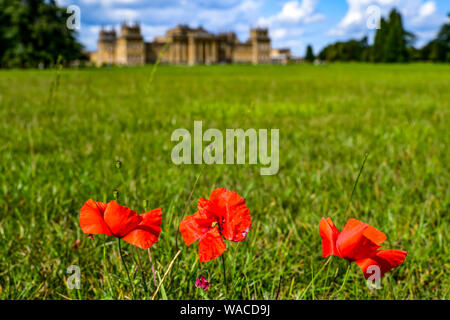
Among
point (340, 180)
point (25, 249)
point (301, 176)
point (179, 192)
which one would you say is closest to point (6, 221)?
point (25, 249)

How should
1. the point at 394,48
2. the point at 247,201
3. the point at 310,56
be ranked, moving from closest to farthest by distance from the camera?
the point at 247,201, the point at 394,48, the point at 310,56

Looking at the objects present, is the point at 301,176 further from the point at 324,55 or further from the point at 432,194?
the point at 324,55

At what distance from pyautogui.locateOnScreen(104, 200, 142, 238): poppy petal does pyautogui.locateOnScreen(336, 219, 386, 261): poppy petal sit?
297 millimetres

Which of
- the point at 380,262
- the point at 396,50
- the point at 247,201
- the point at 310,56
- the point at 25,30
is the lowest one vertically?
the point at 247,201

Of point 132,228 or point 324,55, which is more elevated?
point 324,55

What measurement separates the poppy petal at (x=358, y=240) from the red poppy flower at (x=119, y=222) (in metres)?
0.27

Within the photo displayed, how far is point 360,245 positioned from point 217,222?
20 cm

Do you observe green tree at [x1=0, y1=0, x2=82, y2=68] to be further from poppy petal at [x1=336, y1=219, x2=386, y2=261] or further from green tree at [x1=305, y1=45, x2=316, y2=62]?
green tree at [x1=305, y1=45, x2=316, y2=62]

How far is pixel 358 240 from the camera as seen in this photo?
529 mm

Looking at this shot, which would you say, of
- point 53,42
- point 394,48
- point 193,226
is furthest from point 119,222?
point 394,48

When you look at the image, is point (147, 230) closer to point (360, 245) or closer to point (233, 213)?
point (233, 213)

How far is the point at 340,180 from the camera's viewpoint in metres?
2.04

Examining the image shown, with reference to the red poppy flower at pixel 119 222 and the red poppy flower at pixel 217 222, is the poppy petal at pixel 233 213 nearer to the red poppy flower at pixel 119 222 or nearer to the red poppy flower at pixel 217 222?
the red poppy flower at pixel 217 222

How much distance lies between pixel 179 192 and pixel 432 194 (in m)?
1.16
